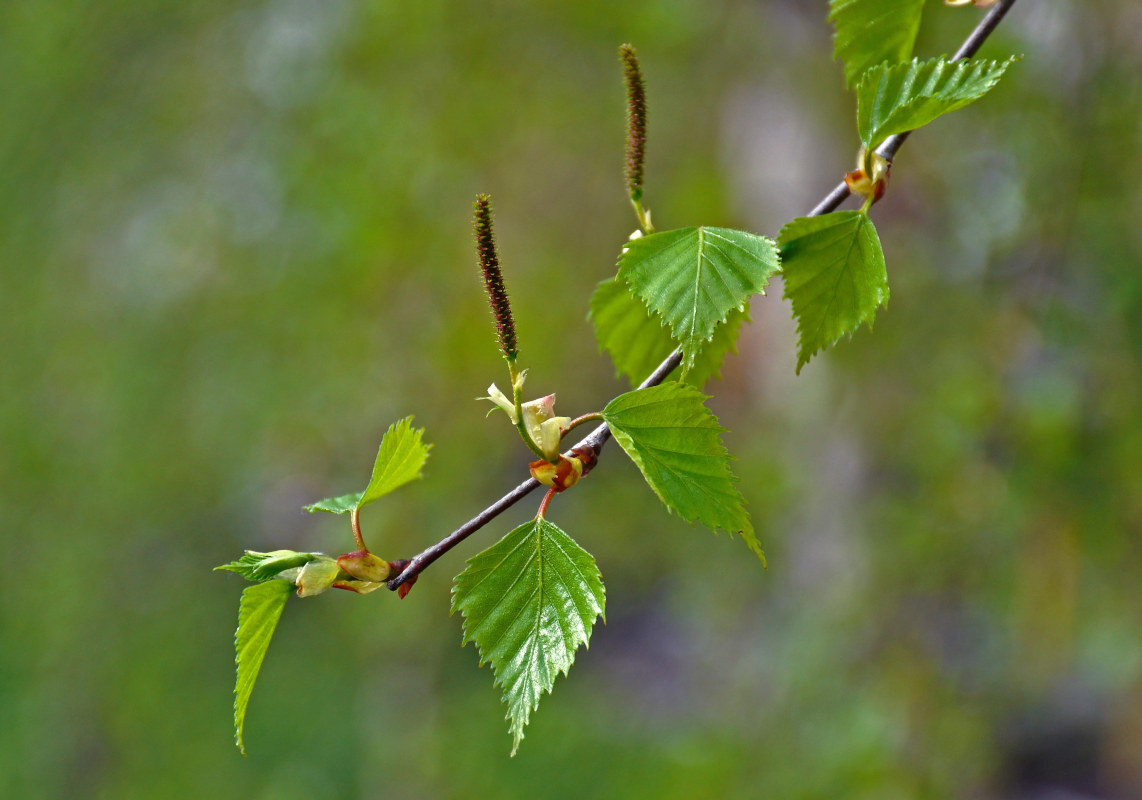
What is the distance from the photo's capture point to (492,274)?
49cm

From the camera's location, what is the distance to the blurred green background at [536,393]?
1.77m

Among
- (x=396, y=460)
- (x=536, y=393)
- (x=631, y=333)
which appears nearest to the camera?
(x=396, y=460)

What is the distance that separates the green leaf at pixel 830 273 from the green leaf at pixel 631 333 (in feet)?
0.29

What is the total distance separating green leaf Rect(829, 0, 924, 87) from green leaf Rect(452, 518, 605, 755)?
39 centimetres

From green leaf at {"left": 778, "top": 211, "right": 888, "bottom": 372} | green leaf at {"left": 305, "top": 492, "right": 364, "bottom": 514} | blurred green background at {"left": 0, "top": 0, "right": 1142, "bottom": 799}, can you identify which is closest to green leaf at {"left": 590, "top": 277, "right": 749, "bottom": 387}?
green leaf at {"left": 778, "top": 211, "right": 888, "bottom": 372}

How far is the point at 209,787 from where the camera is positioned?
9.96ft

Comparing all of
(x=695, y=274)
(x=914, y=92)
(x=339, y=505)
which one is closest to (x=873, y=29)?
(x=914, y=92)

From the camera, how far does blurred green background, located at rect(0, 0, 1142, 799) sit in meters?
1.77

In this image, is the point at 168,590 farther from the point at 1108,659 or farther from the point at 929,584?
the point at 1108,659

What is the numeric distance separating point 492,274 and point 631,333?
0.22 meters

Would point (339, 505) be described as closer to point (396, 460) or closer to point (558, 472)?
point (396, 460)

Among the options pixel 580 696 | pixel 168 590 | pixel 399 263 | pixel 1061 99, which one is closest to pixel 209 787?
pixel 168 590

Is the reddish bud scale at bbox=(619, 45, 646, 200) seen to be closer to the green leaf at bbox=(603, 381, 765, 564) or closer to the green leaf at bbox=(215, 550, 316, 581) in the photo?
the green leaf at bbox=(603, 381, 765, 564)

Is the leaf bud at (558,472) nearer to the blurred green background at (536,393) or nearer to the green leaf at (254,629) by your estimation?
the green leaf at (254,629)
